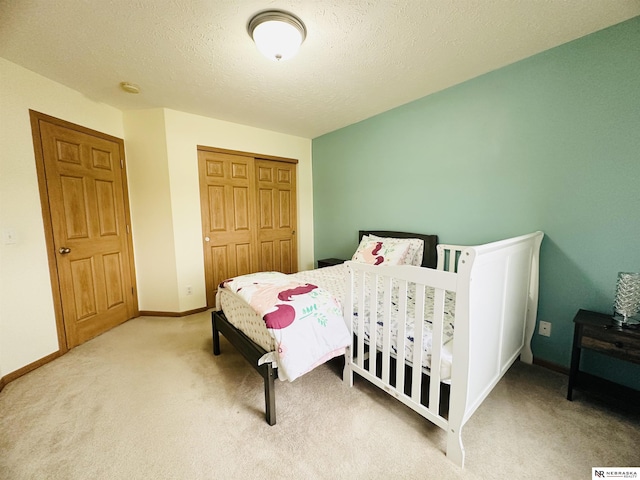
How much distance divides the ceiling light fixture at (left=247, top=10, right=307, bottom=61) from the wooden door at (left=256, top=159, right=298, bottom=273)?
2.00 meters

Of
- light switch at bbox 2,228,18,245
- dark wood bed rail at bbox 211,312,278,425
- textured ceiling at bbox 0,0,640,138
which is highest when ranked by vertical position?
textured ceiling at bbox 0,0,640,138

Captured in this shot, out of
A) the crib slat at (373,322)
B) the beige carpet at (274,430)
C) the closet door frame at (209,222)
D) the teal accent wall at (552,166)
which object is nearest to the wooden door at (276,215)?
the closet door frame at (209,222)

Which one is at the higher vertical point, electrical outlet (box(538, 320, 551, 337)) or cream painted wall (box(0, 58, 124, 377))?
cream painted wall (box(0, 58, 124, 377))

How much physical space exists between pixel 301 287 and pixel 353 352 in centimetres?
63

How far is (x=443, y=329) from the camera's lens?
1.32 m

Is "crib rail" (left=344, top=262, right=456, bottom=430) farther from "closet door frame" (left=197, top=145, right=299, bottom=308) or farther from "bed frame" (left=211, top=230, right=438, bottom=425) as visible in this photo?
"closet door frame" (left=197, top=145, right=299, bottom=308)

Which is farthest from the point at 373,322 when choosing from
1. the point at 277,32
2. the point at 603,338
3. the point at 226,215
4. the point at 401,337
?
the point at 226,215

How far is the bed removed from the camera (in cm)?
A: 115

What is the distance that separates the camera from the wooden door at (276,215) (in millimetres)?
3551

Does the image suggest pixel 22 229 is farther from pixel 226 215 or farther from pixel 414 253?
pixel 414 253

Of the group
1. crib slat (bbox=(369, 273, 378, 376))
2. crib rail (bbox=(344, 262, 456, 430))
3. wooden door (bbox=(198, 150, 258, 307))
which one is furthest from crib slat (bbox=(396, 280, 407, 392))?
wooden door (bbox=(198, 150, 258, 307))

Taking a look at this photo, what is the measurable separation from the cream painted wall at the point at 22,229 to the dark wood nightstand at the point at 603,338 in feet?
12.8

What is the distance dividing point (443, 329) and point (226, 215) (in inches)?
109

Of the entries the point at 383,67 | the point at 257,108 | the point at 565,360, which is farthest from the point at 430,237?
the point at 257,108
